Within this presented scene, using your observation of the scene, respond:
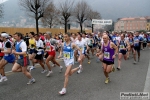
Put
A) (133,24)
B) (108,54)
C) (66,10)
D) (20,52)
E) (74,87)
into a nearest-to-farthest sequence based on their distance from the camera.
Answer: (20,52) < (74,87) < (108,54) < (66,10) < (133,24)

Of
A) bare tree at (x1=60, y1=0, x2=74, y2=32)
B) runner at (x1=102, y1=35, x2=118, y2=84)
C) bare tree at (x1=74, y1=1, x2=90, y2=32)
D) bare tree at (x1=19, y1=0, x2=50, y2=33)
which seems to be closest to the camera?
runner at (x1=102, y1=35, x2=118, y2=84)

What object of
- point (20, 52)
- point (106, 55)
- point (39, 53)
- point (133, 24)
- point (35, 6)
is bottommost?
point (39, 53)

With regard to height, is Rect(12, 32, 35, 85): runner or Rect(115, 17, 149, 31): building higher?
Rect(115, 17, 149, 31): building

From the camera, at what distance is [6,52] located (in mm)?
6145

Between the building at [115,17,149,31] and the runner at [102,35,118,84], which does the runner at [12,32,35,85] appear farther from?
the building at [115,17,149,31]

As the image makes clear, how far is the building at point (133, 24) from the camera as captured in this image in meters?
132

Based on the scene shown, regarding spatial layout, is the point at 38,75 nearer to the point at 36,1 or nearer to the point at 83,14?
the point at 36,1

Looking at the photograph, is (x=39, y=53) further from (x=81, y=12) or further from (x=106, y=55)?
(x=81, y=12)

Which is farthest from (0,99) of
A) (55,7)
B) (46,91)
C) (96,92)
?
(55,7)

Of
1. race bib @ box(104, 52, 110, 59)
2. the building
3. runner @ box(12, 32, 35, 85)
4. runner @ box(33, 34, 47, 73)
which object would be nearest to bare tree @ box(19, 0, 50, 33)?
runner @ box(33, 34, 47, 73)

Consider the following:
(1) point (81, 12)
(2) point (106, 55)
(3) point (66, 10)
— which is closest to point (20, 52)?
(2) point (106, 55)

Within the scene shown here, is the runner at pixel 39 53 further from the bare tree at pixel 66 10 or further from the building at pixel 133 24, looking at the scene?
the building at pixel 133 24

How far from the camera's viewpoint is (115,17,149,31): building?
132000 mm

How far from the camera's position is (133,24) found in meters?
137
